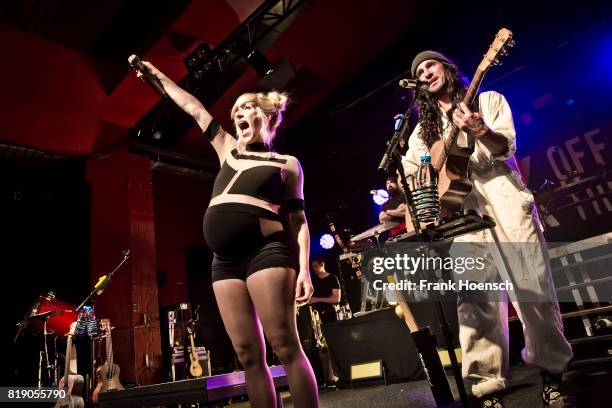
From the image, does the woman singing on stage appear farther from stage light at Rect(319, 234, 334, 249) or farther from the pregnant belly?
stage light at Rect(319, 234, 334, 249)

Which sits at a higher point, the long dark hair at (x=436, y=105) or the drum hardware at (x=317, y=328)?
the long dark hair at (x=436, y=105)

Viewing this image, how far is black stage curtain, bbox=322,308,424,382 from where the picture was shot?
15.1ft

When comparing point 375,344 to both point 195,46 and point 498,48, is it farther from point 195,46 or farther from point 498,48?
point 195,46

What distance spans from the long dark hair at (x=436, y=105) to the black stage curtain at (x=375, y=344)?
256 centimetres

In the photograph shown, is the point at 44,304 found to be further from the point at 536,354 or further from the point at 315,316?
the point at 536,354

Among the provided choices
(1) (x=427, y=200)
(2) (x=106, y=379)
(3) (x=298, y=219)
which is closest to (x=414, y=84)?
(1) (x=427, y=200)

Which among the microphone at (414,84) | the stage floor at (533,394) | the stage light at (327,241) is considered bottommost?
the stage floor at (533,394)

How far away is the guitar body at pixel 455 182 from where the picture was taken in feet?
7.37

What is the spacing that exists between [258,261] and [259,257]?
2 cm

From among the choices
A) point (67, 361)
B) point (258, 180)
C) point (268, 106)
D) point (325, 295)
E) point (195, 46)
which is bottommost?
point (67, 361)

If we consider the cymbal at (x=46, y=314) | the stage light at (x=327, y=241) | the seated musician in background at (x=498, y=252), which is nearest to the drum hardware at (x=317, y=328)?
the stage light at (x=327, y=241)

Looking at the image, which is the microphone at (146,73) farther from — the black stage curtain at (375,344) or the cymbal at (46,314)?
the cymbal at (46,314)

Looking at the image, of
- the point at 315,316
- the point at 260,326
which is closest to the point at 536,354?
the point at 260,326

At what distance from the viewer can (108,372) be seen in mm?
6332
